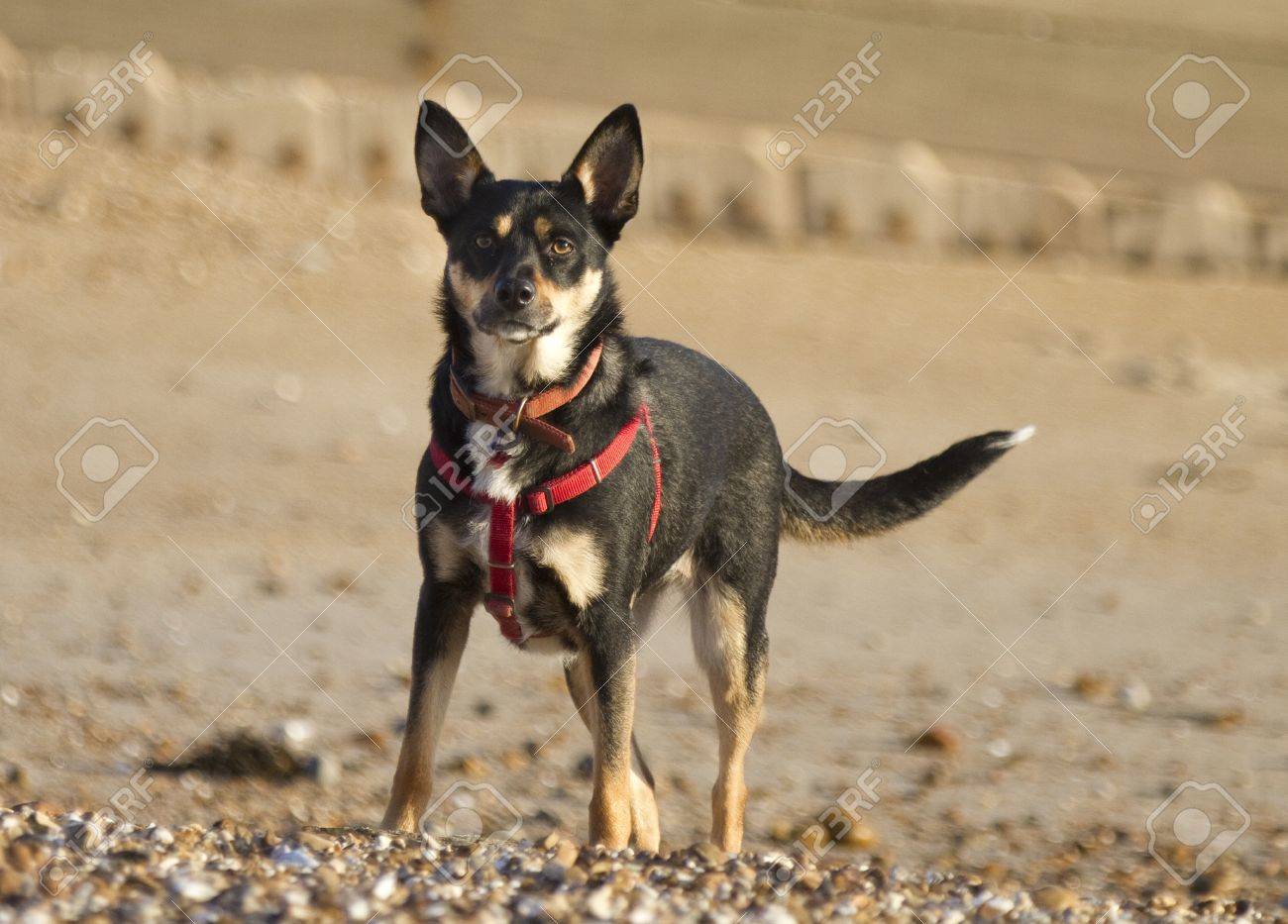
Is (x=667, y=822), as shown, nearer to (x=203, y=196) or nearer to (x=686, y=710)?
(x=686, y=710)

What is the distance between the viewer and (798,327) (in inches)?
519

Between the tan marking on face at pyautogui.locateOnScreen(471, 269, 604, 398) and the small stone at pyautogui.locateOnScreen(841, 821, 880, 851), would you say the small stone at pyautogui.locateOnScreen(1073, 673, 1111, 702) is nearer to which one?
the small stone at pyautogui.locateOnScreen(841, 821, 880, 851)

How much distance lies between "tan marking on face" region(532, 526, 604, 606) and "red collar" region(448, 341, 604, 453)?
0.26m

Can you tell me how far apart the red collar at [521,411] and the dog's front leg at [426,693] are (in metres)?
0.46

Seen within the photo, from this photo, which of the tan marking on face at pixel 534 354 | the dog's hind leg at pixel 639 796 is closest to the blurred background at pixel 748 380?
the dog's hind leg at pixel 639 796

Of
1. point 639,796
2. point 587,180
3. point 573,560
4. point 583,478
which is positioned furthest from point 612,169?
point 639,796

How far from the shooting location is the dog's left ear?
15.8ft

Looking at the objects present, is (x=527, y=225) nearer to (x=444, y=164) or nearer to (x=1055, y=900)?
(x=444, y=164)

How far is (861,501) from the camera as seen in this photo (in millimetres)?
5551

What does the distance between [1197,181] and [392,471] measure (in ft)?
32.8

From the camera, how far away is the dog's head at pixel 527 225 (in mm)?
4512

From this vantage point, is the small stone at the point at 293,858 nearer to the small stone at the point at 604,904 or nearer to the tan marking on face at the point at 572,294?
the small stone at the point at 604,904

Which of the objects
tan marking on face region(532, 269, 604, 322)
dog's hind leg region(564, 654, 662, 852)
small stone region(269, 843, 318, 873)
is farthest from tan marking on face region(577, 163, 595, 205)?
small stone region(269, 843, 318, 873)

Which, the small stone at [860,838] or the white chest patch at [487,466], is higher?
the white chest patch at [487,466]
